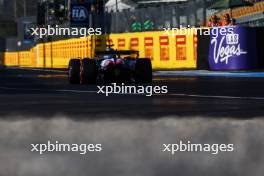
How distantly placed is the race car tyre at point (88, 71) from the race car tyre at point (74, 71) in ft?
0.49

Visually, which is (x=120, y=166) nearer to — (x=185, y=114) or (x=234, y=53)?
(x=185, y=114)

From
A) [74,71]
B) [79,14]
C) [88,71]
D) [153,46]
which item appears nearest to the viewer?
[88,71]

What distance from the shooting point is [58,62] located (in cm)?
5684

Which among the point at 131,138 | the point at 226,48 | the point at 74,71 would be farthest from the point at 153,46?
the point at 131,138

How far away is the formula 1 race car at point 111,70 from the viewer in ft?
69.2

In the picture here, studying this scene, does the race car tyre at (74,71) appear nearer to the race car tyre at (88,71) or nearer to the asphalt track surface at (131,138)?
the race car tyre at (88,71)

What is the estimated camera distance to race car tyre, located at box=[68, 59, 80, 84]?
21.1m

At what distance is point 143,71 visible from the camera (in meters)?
21.6

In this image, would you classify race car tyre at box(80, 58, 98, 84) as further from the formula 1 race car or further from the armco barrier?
the armco barrier

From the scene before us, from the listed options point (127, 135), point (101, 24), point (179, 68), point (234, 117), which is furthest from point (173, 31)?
point (127, 135)

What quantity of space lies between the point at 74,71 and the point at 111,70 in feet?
3.32

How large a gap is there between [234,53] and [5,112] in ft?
61.7

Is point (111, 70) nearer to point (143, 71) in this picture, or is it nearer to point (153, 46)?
point (143, 71)

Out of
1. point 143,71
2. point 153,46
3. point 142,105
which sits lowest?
point 142,105
